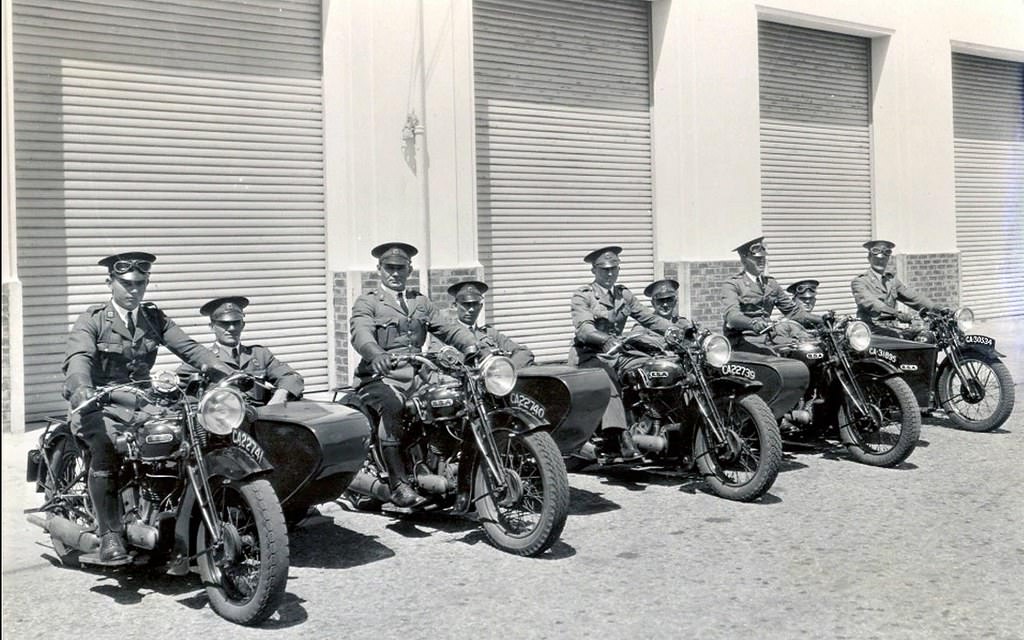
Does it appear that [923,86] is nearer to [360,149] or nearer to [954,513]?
[360,149]

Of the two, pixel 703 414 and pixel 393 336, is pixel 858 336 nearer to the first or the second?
pixel 703 414

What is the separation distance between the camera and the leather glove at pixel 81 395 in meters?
5.31

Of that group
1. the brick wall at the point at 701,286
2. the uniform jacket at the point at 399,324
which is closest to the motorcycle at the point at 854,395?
the uniform jacket at the point at 399,324

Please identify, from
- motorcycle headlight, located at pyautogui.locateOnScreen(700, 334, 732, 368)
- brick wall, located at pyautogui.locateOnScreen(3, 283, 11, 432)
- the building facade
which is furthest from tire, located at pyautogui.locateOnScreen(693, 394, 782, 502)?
brick wall, located at pyautogui.locateOnScreen(3, 283, 11, 432)

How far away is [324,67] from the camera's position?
1118cm

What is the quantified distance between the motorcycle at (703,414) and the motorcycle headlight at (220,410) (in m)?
3.20

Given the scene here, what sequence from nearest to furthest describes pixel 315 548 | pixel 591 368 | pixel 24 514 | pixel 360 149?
pixel 24 514 < pixel 315 548 < pixel 591 368 < pixel 360 149

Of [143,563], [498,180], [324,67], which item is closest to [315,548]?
[143,563]

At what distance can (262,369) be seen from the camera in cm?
654

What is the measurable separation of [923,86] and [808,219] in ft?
9.55

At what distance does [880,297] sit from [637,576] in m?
5.79

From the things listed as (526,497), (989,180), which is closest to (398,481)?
(526,497)

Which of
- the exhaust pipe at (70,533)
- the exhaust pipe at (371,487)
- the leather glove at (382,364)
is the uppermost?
the leather glove at (382,364)

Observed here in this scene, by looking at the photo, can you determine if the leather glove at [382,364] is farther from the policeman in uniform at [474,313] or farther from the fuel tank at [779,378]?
the fuel tank at [779,378]
